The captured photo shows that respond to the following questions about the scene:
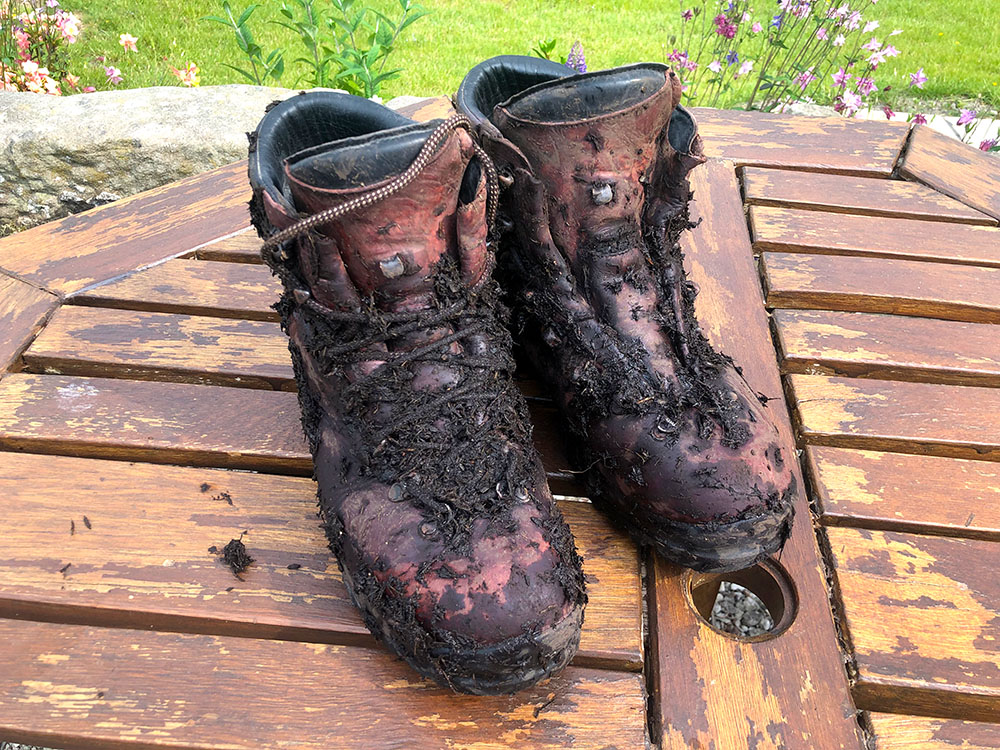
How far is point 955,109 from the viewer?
4012 mm

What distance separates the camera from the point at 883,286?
152 cm

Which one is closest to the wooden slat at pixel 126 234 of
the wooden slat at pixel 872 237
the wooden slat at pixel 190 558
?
the wooden slat at pixel 190 558

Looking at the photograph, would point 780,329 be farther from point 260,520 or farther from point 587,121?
point 260,520

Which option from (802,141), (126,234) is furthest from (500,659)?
(802,141)

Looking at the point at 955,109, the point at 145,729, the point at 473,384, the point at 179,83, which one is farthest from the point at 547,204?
the point at 955,109

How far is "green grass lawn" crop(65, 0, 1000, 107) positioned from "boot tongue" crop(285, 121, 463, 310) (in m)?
3.07

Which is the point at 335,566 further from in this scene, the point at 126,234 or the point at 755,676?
the point at 126,234

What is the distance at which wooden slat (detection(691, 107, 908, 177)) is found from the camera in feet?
6.17

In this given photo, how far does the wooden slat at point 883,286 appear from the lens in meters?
1.49

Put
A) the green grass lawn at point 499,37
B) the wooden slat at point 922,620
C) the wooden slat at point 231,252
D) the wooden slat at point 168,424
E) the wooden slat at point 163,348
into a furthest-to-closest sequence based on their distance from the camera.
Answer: the green grass lawn at point 499,37 → the wooden slat at point 231,252 → the wooden slat at point 163,348 → the wooden slat at point 168,424 → the wooden slat at point 922,620

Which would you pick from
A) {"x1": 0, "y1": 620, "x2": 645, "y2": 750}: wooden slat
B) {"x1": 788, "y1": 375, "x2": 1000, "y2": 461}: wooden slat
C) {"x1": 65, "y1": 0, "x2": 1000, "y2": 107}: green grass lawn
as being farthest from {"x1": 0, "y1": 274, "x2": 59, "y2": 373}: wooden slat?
{"x1": 65, "y1": 0, "x2": 1000, "y2": 107}: green grass lawn

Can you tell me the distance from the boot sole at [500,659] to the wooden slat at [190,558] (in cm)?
10

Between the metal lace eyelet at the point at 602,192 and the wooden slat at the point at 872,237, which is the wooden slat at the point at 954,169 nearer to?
the wooden slat at the point at 872,237

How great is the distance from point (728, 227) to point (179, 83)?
2946mm
